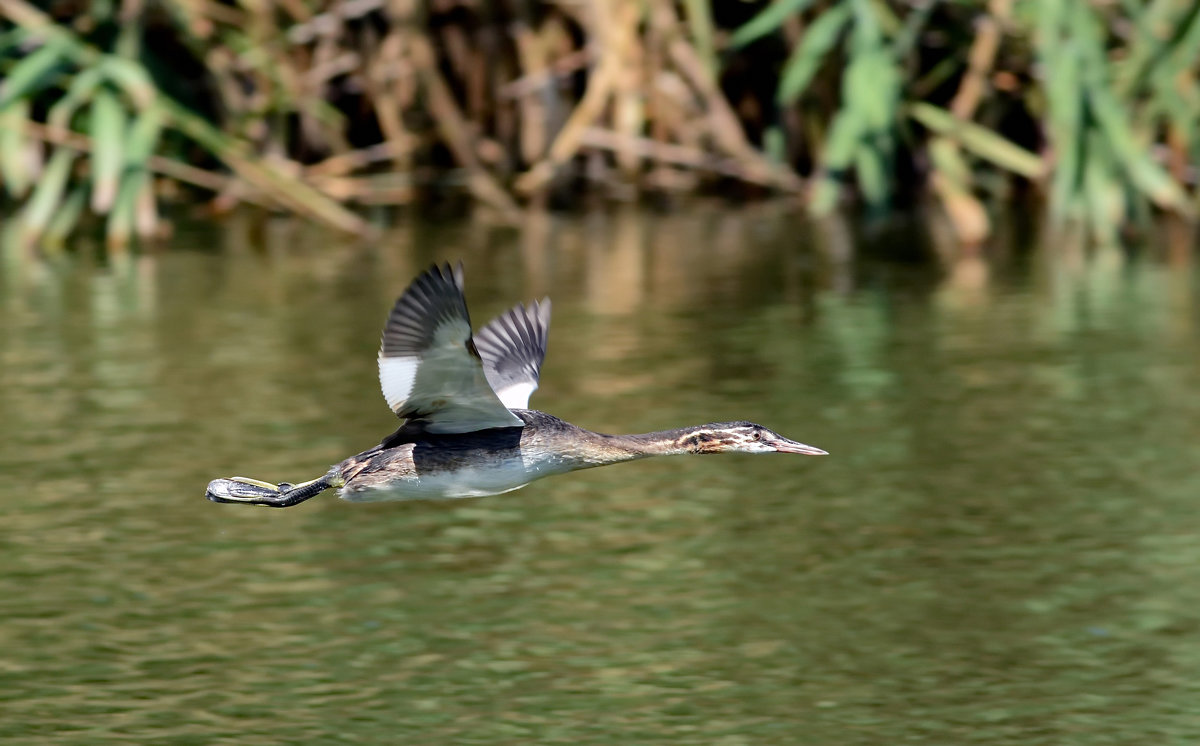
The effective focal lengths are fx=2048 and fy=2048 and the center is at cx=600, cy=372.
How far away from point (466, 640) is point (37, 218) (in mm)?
9061

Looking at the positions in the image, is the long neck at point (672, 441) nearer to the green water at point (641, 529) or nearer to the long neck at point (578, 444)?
the long neck at point (578, 444)

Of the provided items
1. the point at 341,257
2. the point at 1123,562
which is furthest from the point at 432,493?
the point at 341,257

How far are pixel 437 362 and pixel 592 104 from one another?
34.3 feet

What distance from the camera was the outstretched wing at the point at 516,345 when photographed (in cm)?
792

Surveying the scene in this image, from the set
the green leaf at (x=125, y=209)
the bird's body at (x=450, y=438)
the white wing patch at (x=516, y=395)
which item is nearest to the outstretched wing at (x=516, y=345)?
the white wing patch at (x=516, y=395)

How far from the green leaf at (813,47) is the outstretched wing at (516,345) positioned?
7.52 m

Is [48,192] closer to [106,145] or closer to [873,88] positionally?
[106,145]

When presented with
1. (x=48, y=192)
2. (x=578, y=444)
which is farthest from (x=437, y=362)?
(x=48, y=192)

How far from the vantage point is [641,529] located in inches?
347

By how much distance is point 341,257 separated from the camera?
1565 cm

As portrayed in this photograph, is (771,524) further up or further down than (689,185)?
further down

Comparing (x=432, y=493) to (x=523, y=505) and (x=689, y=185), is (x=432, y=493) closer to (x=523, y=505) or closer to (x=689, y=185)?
(x=523, y=505)

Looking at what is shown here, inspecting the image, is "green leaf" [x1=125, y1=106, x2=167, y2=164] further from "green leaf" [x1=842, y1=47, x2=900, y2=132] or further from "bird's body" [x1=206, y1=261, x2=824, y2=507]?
"bird's body" [x1=206, y1=261, x2=824, y2=507]

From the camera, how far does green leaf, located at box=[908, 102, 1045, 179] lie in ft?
52.1
